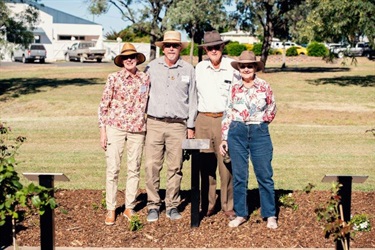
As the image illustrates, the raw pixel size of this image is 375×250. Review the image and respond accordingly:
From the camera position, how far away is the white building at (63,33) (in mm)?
62938

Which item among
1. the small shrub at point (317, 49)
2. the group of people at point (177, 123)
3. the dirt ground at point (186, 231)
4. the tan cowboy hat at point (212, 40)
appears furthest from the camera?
the small shrub at point (317, 49)

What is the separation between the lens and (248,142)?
6.51 meters

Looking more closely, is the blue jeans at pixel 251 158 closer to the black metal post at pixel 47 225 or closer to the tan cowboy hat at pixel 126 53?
the tan cowboy hat at pixel 126 53

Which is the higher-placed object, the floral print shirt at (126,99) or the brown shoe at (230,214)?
the floral print shirt at (126,99)

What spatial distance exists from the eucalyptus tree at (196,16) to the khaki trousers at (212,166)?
28.6 meters

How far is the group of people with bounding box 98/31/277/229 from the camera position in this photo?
256 inches

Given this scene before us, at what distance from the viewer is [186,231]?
260 inches

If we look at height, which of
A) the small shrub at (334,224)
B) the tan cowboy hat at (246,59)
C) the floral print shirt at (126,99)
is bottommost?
the small shrub at (334,224)

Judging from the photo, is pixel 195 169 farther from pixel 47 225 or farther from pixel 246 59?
pixel 47 225

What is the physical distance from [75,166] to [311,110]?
34.7 ft

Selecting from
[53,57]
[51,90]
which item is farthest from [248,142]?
[53,57]

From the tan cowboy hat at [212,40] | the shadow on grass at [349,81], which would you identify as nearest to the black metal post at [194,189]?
the tan cowboy hat at [212,40]

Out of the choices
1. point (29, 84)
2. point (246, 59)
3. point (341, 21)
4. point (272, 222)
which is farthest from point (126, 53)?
point (29, 84)

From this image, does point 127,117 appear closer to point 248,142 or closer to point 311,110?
point 248,142
